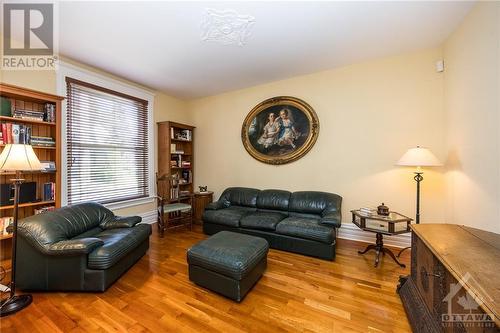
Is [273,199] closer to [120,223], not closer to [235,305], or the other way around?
[235,305]

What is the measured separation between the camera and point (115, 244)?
2.09 meters

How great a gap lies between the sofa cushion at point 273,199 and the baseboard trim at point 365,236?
3.26 ft

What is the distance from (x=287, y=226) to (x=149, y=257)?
6.27 feet

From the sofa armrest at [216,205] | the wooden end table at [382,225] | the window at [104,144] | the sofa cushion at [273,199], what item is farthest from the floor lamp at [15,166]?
the wooden end table at [382,225]

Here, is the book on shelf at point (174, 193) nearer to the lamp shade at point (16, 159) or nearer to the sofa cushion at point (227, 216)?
the sofa cushion at point (227, 216)

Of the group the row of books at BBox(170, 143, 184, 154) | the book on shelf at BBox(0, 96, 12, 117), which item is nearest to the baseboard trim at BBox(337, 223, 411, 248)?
the row of books at BBox(170, 143, 184, 154)

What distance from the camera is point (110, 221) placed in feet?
8.86

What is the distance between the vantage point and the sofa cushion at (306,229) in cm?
261

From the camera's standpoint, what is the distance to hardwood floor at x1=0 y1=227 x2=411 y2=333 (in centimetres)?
156

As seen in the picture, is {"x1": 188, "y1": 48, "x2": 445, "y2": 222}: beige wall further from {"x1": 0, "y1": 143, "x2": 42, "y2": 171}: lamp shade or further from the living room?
{"x1": 0, "y1": 143, "x2": 42, "y2": 171}: lamp shade

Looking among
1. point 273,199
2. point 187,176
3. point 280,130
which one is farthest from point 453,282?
point 187,176

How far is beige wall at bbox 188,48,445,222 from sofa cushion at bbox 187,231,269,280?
1805 mm

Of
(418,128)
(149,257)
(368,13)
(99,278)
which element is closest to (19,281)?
(99,278)

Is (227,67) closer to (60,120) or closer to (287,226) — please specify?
(60,120)
